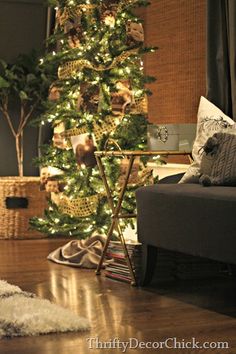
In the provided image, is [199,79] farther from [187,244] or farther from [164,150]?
[187,244]

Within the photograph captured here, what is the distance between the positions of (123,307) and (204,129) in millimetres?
1236

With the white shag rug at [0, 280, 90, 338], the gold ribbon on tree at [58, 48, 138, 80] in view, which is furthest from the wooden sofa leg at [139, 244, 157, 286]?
the gold ribbon on tree at [58, 48, 138, 80]

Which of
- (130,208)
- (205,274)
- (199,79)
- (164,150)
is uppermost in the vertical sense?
(199,79)

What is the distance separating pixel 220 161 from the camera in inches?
159

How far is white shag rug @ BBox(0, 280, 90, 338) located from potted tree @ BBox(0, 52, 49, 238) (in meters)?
2.95

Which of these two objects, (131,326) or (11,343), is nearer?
(11,343)

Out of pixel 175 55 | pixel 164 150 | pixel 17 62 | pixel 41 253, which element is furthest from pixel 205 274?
pixel 17 62

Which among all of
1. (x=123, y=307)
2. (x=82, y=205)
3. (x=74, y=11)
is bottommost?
(x=123, y=307)

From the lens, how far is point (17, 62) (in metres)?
7.10

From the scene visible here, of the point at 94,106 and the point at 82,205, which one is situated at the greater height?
the point at 94,106

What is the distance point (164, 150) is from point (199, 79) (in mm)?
1150

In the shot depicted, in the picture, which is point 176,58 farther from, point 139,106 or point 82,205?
point 82,205

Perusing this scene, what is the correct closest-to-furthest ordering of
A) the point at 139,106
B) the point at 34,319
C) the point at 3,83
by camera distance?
the point at 34,319, the point at 139,106, the point at 3,83

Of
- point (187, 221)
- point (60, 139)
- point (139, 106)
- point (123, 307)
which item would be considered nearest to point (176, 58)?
point (139, 106)
